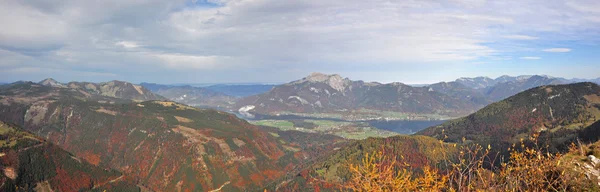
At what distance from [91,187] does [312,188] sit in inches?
4626

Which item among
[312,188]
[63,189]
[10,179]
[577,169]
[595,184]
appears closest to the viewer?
[595,184]

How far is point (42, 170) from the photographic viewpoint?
162m

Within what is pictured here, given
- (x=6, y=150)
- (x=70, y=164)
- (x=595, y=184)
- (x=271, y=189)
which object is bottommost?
(x=271, y=189)

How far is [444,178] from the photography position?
17.0 metres

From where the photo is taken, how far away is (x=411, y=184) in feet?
58.9

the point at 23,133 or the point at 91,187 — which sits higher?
the point at 23,133

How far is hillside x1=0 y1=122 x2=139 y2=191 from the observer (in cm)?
15050

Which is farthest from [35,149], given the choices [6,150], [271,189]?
[271,189]

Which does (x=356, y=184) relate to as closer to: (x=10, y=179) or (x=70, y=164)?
(x=10, y=179)

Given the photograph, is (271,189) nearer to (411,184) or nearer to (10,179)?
(10,179)

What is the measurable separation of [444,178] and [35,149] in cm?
21542

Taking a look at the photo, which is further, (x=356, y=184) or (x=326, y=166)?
(x=326, y=166)

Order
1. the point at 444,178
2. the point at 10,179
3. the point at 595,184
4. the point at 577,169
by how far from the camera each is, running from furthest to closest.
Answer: the point at 10,179 < the point at 577,169 < the point at 595,184 < the point at 444,178

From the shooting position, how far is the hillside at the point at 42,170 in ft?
A: 494
